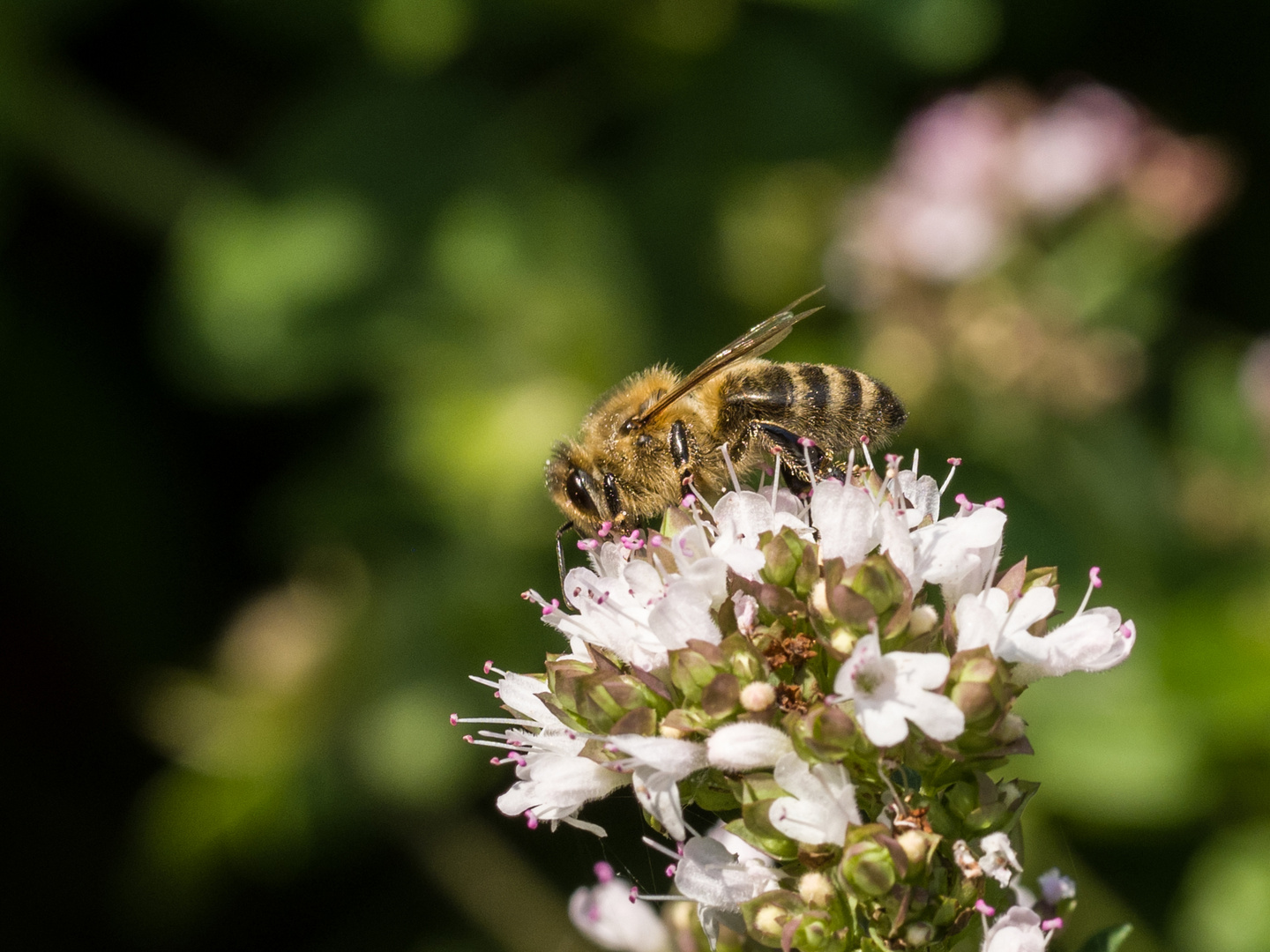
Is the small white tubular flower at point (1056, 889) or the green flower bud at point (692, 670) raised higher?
the green flower bud at point (692, 670)

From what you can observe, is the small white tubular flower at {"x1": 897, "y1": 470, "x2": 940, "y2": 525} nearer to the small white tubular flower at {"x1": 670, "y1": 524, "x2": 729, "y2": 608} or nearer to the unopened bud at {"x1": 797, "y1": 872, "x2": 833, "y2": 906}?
the small white tubular flower at {"x1": 670, "y1": 524, "x2": 729, "y2": 608}

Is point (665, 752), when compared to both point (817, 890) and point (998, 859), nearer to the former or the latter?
point (817, 890)

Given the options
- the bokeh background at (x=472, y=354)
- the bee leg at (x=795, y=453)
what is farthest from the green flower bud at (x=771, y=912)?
the bokeh background at (x=472, y=354)

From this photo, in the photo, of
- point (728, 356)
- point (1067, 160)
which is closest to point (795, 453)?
point (728, 356)

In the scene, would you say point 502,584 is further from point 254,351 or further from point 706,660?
point 706,660

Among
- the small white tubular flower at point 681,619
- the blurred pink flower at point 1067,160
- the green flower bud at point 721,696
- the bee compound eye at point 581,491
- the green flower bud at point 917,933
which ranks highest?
the blurred pink flower at point 1067,160

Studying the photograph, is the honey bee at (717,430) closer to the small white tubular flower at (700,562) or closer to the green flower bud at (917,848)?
the small white tubular flower at (700,562)

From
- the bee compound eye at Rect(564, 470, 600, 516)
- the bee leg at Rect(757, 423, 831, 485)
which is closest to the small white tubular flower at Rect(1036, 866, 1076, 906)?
the bee leg at Rect(757, 423, 831, 485)
